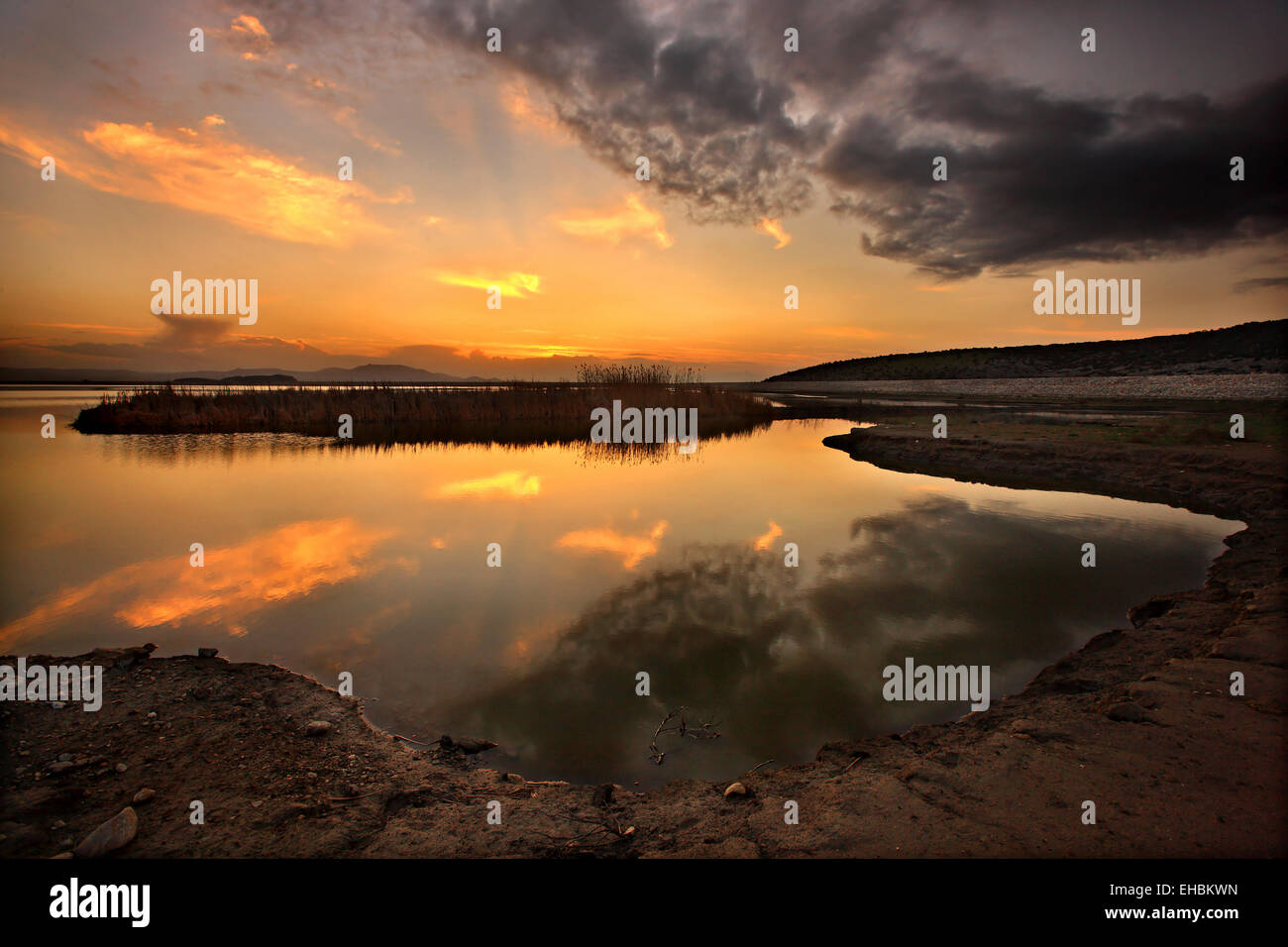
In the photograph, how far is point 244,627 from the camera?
5965 mm

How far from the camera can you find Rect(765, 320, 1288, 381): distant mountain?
59.5 meters

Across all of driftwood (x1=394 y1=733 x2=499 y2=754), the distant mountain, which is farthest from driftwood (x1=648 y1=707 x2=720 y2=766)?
the distant mountain

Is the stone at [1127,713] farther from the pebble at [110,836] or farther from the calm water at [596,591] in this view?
the pebble at [110,836]

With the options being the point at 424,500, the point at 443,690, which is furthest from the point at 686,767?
the point at 424,500

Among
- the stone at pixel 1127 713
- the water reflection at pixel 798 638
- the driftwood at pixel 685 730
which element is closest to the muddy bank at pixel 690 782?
the stone at pixel 1127 713

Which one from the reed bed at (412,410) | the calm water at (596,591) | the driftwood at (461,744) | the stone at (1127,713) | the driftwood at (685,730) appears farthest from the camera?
the reed bed at (412,410)

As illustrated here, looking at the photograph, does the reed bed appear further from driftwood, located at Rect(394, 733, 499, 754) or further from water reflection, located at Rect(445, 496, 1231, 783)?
driftwood, located at Rect(394, 733, 499, 754)

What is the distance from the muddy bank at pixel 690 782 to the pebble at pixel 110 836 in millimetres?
57

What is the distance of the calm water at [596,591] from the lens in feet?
14.8

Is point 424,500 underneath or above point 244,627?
above

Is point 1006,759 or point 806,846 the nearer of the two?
point 806,846

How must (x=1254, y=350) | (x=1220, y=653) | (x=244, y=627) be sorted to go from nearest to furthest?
(x=1220, y=653)
(x=244, y=627)
(x=1254, y=350)
